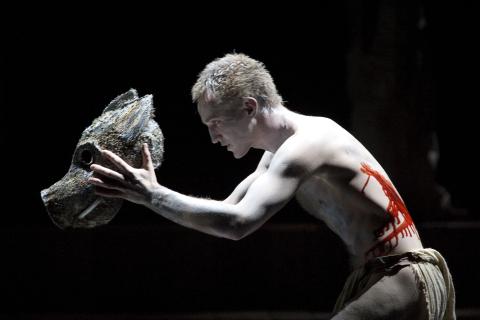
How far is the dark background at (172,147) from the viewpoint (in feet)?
19.1

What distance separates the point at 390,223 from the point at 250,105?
0.63 metres

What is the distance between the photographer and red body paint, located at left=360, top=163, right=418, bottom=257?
9.08 feet

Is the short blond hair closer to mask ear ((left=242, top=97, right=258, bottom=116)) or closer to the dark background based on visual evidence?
mask ear ((left=242, top=97, right=258, bottom=116))

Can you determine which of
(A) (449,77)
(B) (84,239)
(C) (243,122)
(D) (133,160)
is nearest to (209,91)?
(C) (243,122)

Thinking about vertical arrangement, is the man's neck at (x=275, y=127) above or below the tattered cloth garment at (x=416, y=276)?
above

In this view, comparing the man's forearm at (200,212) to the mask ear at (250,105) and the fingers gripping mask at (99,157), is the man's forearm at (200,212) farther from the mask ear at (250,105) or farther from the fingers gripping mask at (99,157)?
the mask ear at (250,105)

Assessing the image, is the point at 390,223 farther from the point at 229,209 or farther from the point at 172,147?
the point at 172,147

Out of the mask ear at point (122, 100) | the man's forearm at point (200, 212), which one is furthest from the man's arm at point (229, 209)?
the mask ear at point (122, 100)

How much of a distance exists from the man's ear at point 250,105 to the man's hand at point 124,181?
1.36ft

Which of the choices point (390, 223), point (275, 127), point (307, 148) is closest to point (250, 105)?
point (275, 127)

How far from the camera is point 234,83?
276cm

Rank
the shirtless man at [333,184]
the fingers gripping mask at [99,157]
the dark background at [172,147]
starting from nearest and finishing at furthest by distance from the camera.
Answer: the shirtless man at [333,184], the fingers gripping mask at [99,157], the dark background at [172,147]

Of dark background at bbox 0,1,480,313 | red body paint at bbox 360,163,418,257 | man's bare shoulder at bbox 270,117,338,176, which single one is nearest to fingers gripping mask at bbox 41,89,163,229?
man's bare shoulder at bbox 270,117,338,176

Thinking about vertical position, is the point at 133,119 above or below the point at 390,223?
above
